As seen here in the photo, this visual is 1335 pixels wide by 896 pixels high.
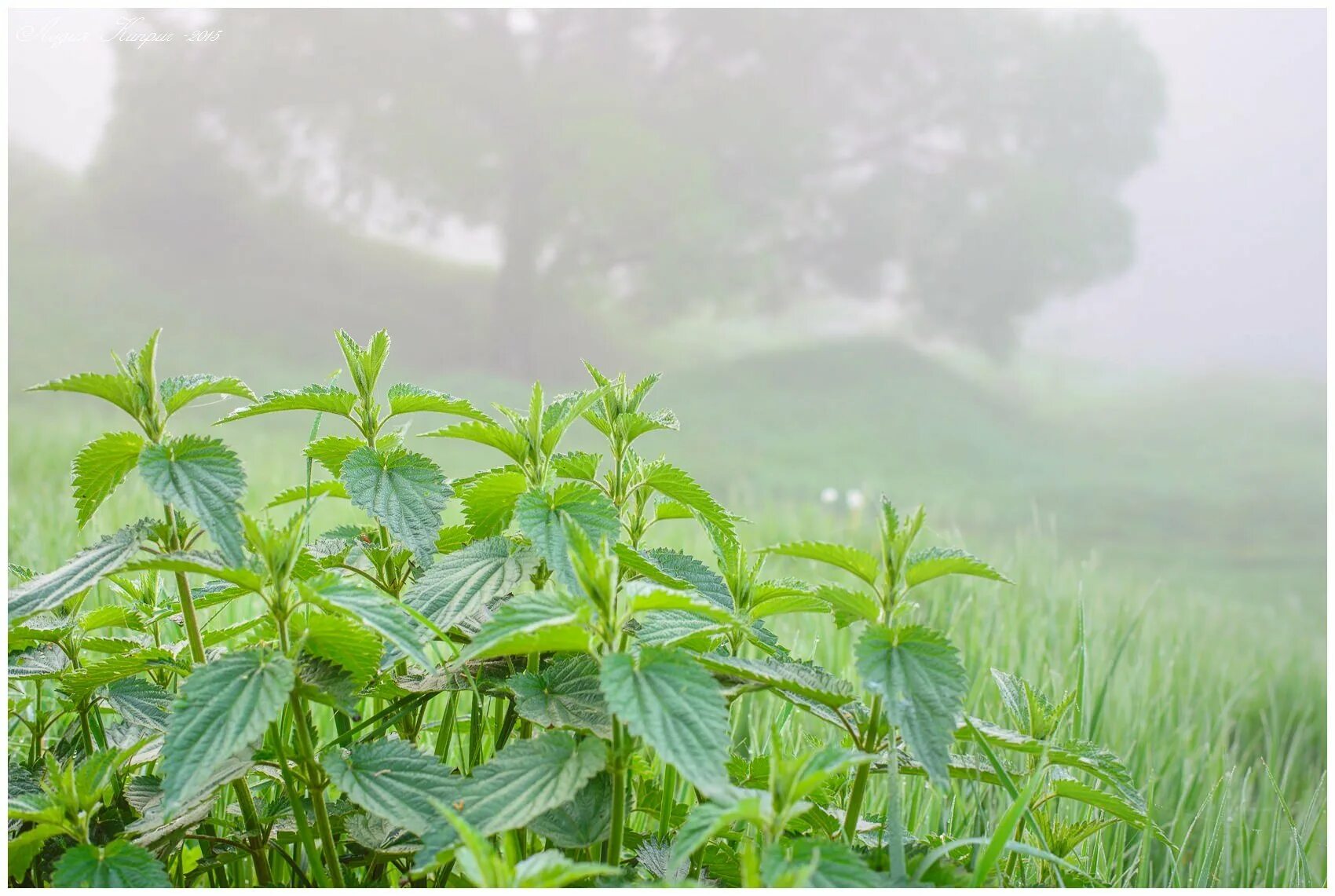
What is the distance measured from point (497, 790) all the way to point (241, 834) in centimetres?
34

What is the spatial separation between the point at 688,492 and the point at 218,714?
1.37 feet

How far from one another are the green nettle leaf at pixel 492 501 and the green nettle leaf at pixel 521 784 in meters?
0.22

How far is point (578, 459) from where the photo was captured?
922 mm

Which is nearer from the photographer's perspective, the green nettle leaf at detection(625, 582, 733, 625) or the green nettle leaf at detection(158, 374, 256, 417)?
the green nettle leaf at detection(625, 582, 733, 625)

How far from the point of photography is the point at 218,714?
69 cm

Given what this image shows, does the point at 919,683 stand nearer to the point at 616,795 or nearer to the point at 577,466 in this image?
the point at 616,795

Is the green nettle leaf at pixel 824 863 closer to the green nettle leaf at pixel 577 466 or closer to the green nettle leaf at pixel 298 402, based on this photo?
the green nettle leaf at pixel 577 466

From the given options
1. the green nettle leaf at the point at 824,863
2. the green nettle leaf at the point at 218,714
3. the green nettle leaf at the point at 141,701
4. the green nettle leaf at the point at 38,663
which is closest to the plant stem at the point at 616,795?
the green nettle leaf at the point at 824,863

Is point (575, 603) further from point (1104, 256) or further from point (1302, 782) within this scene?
point (1104, 256)

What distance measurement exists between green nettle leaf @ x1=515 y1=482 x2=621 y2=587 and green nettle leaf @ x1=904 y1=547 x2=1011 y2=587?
239 millimetres

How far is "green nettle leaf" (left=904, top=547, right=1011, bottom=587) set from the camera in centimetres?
75

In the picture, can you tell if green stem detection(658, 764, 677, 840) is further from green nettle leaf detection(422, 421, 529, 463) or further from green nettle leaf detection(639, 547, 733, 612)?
green nettle leaf detection(422, 421, 529, 463)

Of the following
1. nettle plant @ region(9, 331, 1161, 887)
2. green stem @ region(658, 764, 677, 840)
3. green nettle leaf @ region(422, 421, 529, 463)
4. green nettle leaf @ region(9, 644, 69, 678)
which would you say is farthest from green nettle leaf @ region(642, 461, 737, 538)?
green nettle leaf @ region(9, 644, 69, 678)

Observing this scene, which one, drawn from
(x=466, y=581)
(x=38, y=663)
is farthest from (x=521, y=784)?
(x=38, y=663)
